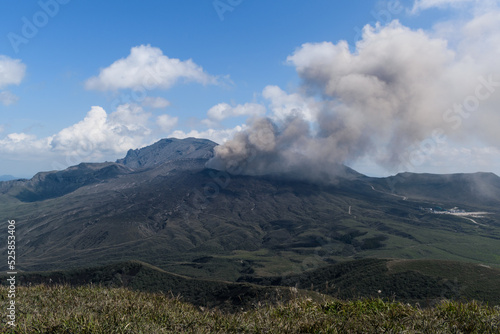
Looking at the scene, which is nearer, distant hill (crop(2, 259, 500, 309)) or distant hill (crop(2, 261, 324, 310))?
distant hill (crop(2, 261, 324, 310))

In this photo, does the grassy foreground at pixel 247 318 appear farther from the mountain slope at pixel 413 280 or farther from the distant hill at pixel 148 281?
the mountain slope at pixel 413 280

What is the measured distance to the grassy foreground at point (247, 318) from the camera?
319 inches

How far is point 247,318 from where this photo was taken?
949cm

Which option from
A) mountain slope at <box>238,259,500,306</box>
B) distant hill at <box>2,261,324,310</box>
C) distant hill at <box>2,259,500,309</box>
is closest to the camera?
distant hill at <box>2,261,324,310</box>

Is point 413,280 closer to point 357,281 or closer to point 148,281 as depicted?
→ point 357,281

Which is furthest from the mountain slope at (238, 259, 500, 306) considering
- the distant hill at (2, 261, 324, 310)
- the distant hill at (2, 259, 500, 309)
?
A: the distant hill at (2, 261, 324, 310)

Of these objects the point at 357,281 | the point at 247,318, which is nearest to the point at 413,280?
the point at 357,281

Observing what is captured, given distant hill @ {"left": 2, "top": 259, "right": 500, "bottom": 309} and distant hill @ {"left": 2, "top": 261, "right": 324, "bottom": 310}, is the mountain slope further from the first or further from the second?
distant hill @ {"left": 2, "top": 261, "right": 324, "bottom": 310}

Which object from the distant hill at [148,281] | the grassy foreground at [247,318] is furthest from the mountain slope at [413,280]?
the grassy foreground at [247,318]

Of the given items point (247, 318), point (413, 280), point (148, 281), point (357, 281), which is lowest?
point (148, 281)

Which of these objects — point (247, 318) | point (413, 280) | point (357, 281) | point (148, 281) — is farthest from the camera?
point (148, 281)

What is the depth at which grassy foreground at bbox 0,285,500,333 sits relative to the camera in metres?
8.10

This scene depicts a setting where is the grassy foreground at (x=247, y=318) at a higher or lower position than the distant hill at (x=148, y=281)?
higher

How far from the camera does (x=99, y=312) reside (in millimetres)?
9461
